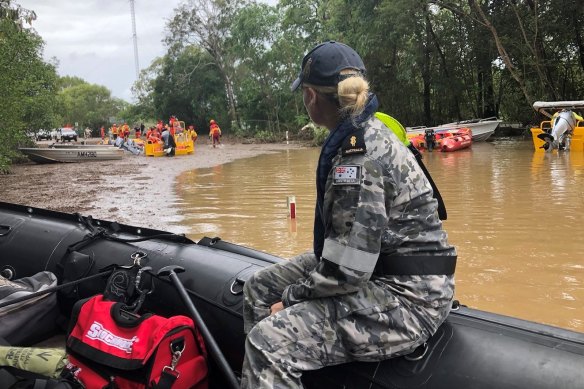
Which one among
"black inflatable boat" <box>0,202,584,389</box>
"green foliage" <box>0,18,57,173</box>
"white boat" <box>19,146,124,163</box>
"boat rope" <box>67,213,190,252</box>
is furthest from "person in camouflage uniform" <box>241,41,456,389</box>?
"white boat" <box>19,146,124,163</box>

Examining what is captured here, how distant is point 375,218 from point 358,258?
0.13 meters

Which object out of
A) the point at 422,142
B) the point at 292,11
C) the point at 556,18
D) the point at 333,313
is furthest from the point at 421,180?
the point at 292,11

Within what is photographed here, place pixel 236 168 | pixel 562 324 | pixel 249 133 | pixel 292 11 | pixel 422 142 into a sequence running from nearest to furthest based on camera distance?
1. pixel 562 324
2. pixel 236 168
3. pixel 422 142
4. pixel 292 11
5. pixel 249 133

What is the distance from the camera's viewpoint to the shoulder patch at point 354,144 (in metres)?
1.61

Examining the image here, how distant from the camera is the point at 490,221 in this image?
6609 mm

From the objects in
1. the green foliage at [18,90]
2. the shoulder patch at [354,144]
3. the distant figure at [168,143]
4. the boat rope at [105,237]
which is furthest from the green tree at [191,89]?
the shoulder patch at [354,144]

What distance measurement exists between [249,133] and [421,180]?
33846mm

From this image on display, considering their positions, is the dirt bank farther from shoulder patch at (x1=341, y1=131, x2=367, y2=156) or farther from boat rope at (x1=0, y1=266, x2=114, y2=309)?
shoulder patch at (x1=341, y1=131, x2=367, y2=156)

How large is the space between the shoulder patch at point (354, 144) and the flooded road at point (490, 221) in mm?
2780

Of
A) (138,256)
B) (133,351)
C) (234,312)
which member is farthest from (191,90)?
(133,351)

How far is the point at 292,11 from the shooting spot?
3002 cm

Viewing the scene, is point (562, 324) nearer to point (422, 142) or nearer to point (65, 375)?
point (65, 375)

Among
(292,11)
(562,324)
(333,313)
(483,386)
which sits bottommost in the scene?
(562,324)

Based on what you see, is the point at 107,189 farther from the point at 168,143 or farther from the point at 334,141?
the point at 168,143
